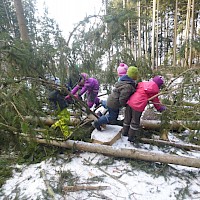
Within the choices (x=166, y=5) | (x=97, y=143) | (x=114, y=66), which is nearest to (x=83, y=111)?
(x=97, y=143)

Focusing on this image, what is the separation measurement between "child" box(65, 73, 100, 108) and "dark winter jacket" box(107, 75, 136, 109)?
3.26 ft

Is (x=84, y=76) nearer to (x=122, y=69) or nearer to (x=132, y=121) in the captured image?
(x=122, y=69)

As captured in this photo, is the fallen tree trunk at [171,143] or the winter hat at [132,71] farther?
the winter hat at [132,71]

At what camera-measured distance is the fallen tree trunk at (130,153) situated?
9.17ft

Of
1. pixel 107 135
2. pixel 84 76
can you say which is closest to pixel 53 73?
pixel 84 76

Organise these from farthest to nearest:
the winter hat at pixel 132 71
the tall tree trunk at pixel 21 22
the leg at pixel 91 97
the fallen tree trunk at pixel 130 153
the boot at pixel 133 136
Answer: the tall tree trunk at pixel 21 22 < the leg at pixel 91 97 < the boot at pixel 133 136 < the winter hat at pixel 132 71 < the fallen tree trunk at pixel 130 153

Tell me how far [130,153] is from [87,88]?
2195 mm

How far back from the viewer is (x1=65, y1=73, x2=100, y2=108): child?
4.47 m

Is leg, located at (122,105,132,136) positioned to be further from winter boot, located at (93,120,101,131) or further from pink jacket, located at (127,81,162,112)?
winter boot, located at (93,120,101,131)

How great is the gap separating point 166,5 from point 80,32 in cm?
1844

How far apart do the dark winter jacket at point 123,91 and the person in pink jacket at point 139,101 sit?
0.09 m

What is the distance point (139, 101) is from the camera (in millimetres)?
3420

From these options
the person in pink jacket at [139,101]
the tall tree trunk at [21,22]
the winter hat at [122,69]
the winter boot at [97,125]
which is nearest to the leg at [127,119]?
the person in pink jacket at [139,101]

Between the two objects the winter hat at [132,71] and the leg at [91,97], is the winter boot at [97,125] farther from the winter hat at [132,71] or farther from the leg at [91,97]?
the leg at [91,97]
